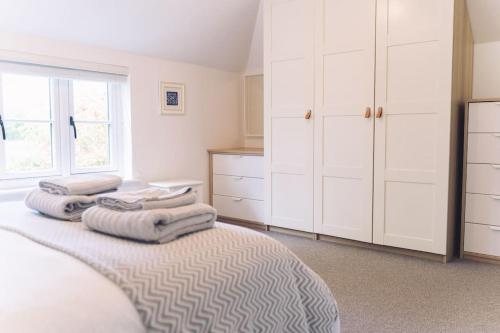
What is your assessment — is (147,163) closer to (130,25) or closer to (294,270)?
(130,25)

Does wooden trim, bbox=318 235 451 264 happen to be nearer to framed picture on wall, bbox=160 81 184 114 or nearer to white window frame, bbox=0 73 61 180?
framed picture on wall, bbox=160 81 184 114

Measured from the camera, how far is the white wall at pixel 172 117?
11.5 feet

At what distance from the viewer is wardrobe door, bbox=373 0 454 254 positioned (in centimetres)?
291

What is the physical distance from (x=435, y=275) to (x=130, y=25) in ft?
9.36

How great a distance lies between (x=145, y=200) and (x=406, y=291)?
1766 millimetres

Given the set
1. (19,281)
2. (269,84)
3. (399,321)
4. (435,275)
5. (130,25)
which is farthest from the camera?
(269,84)

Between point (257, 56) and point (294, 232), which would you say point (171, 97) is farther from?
point (294, 232)

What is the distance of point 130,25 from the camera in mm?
3412

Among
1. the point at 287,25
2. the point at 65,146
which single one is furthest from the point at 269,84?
the point at 65,146

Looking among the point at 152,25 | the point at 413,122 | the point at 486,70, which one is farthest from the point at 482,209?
the point at 152,25

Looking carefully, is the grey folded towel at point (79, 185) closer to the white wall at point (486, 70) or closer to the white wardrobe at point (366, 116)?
the white wardrobe at point (366, 116)

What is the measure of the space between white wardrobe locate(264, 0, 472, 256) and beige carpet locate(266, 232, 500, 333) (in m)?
0.21

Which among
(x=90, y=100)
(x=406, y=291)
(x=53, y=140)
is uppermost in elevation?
(x=90, y=100)

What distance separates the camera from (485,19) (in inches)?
123
